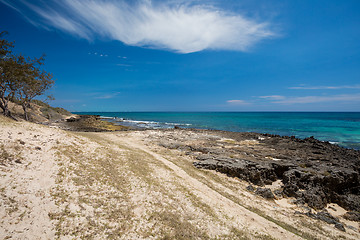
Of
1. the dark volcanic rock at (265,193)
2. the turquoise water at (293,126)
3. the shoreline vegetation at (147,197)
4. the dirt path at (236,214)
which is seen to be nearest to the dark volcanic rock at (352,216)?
the shoreline vegetation at (147,197)

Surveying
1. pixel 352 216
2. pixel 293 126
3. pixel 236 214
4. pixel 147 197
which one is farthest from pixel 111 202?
pixel 293 126

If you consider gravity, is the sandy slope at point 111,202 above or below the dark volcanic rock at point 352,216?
above

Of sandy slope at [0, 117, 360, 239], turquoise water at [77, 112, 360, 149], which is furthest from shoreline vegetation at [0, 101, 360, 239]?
turquoise water at [77, 112, 360, 149]

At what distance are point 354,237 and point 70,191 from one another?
52.3 ft

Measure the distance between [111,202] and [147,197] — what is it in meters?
1.98

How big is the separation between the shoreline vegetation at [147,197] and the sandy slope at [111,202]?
0.04 metres

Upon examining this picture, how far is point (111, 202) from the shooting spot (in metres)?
7.92

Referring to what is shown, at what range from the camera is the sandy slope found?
20.1 feet

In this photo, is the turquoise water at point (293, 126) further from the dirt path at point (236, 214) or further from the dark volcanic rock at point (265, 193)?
the dirt path at point (236, 214)

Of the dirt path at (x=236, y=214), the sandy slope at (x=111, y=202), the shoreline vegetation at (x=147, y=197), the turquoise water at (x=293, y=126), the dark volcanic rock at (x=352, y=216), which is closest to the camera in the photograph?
the sandy slope at (x=111, y=202)

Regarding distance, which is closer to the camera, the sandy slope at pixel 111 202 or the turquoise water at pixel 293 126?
the sandy slope at pixel 111 202

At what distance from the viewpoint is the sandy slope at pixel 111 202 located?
6.14 m

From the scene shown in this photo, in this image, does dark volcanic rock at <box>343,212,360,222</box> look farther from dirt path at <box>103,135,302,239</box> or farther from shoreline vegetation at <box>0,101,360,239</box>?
dirt path at <box>103,135,302,239</box>

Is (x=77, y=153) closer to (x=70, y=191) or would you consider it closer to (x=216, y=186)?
(x=70, y=191)
